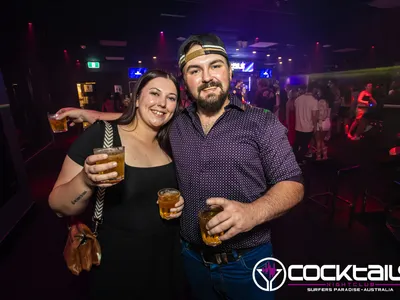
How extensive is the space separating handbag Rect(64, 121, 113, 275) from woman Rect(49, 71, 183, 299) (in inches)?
1.7

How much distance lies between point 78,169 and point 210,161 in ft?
2.76

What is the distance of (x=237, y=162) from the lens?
1.57 meters

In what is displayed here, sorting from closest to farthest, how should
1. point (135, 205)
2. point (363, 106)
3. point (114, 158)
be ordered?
point (114, 158)
point (135, 205)
point (363, 106)

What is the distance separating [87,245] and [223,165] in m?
1.02

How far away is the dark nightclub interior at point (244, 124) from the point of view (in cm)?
276

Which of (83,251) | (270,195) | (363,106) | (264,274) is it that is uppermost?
(270,195)

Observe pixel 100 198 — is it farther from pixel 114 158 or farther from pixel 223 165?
pixel 223 165

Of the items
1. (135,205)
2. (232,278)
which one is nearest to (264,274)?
(232,278)

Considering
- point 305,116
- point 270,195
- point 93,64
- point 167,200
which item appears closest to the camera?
point 270,195

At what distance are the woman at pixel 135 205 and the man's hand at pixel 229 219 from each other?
519mm

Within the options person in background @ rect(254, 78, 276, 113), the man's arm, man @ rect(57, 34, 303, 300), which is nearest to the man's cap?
man @ rect(57, 34, 303, 300)

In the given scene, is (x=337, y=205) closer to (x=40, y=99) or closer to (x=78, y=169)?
(x=78, y=169)

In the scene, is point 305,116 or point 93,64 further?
point 93,64

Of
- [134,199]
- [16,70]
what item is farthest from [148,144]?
[16,70]
